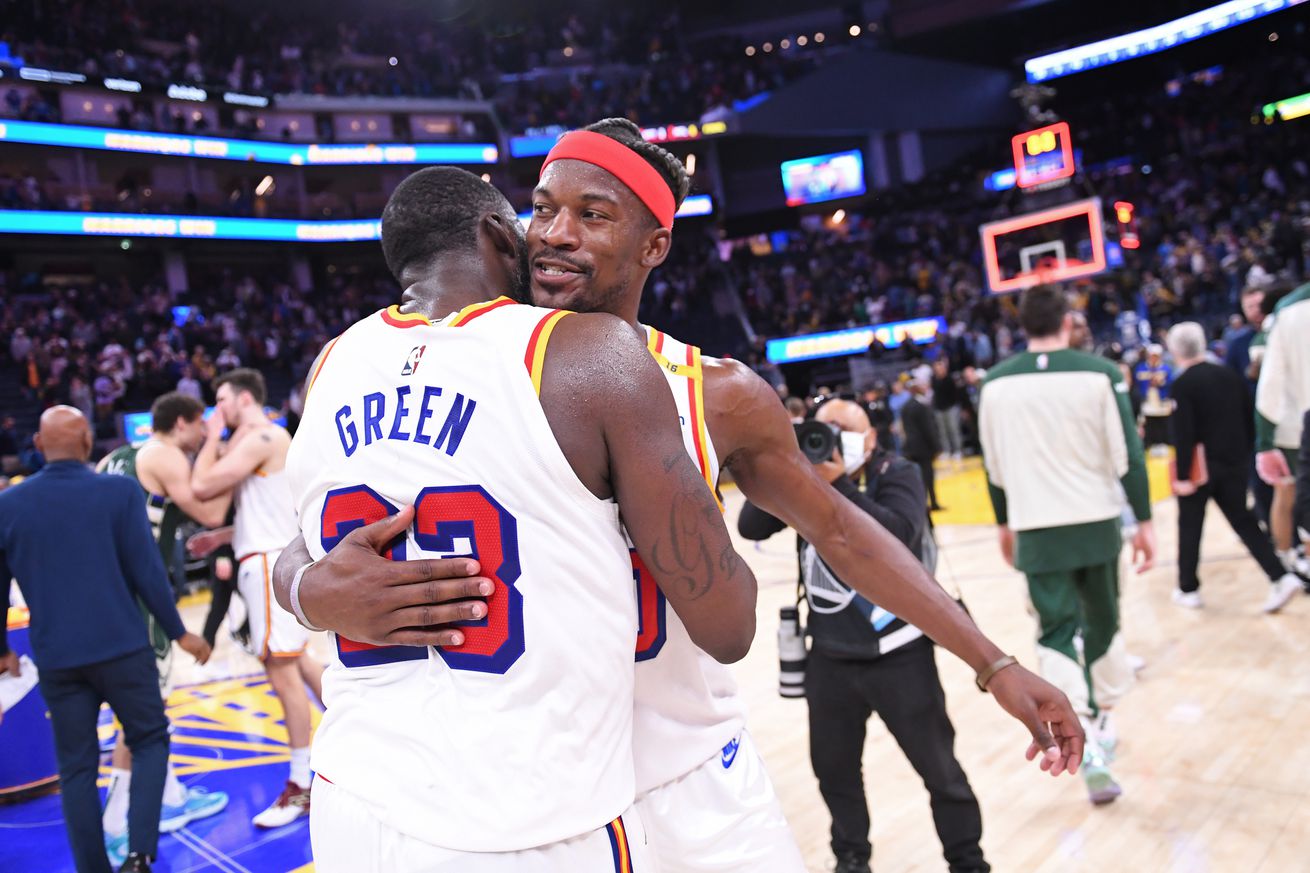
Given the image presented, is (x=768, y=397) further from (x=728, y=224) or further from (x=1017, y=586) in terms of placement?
(x=728, y=224)

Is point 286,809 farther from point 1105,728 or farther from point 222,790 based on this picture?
point 1105,728

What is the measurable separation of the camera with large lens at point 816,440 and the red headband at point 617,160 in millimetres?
1171

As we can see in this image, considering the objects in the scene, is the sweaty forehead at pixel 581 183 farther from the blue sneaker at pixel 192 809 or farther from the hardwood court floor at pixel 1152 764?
the blue sneaker at pixel 192 809

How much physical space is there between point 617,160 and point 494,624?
878 millimetres

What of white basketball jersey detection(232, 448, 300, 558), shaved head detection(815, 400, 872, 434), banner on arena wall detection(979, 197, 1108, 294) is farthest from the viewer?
banner on arena wall detection(979, 197, 1108, 294)

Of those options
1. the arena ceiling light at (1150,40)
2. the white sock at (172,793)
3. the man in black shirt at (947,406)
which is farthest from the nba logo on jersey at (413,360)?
the arena ceiling light at (1150,40)

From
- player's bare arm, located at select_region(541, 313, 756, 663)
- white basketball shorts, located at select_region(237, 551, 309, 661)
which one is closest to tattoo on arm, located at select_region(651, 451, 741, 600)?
player's bare arm, located at select_region(541, 313, 756, 663)

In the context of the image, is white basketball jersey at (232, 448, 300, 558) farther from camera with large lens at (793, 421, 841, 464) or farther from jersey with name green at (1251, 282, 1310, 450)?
jersey with name green at (1251, 282, 1310, 450)

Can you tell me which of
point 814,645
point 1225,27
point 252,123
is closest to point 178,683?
point 814,645

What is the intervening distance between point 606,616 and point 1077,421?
11.0 feet

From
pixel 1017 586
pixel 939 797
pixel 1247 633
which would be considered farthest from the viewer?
pixel 1017 586

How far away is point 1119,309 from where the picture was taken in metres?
19.3

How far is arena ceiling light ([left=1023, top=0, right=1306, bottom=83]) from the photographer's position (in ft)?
89.5

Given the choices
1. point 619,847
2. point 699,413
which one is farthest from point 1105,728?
point 619,847
